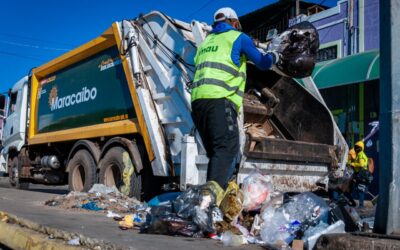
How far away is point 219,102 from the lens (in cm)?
359

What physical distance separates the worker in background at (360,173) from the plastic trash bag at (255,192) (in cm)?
397

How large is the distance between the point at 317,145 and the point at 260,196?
187 cm

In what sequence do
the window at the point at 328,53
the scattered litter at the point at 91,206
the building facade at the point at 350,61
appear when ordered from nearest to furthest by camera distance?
the scattered litter at the point at 91,206 → the building facade at the point at 350,61 → the window at the point at 328,53

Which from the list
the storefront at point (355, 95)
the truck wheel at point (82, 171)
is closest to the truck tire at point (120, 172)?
the truck wheel at point (82, 171)

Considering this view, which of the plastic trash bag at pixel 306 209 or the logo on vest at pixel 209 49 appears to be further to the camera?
the logo on vest at pixel 209 49

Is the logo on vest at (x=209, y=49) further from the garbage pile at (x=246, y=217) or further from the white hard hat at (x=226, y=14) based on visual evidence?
the garbage pile at (x=246, y=217)

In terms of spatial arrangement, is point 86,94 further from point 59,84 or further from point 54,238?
point 54,238

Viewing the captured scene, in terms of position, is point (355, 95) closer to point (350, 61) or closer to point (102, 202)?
point (350, 61)

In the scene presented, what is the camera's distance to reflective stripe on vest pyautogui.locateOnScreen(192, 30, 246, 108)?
3631mm

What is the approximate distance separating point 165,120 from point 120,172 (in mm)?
1059

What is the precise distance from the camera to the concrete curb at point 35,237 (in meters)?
2.88

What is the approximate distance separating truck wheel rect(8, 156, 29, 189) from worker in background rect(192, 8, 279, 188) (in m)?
7.02

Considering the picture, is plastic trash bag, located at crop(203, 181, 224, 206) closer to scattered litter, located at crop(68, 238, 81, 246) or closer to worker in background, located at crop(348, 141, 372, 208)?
scattered litter, located at crop(68, 238, 81, 246)

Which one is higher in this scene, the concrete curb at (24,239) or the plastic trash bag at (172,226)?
the plastic trash bag at (172,226)
